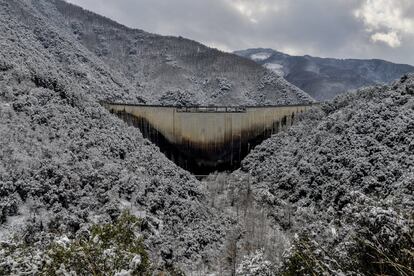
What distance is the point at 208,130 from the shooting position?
2026 inches

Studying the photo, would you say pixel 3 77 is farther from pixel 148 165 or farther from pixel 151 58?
pixel 151 58

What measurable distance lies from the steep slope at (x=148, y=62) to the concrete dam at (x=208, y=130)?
2177 centimetres

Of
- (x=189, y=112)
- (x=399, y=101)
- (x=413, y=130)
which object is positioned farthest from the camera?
(x=189, y=112)

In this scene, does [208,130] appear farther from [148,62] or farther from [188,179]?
[148,62]

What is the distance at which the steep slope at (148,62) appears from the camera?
72875 millimetres

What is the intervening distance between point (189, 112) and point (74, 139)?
1847cm

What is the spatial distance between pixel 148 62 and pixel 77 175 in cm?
6419

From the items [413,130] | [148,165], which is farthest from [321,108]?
[148,165]

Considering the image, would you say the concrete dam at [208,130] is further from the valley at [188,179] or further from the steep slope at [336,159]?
the steep slope at [336,159]

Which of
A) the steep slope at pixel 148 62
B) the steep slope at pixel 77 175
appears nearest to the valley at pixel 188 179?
the steep slope at pixel 77 175

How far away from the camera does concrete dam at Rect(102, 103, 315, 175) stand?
1935 inches

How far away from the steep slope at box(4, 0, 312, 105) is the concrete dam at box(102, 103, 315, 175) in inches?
857

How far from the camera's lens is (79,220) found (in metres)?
27.9

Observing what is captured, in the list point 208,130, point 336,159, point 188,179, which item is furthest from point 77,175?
point 336,159
